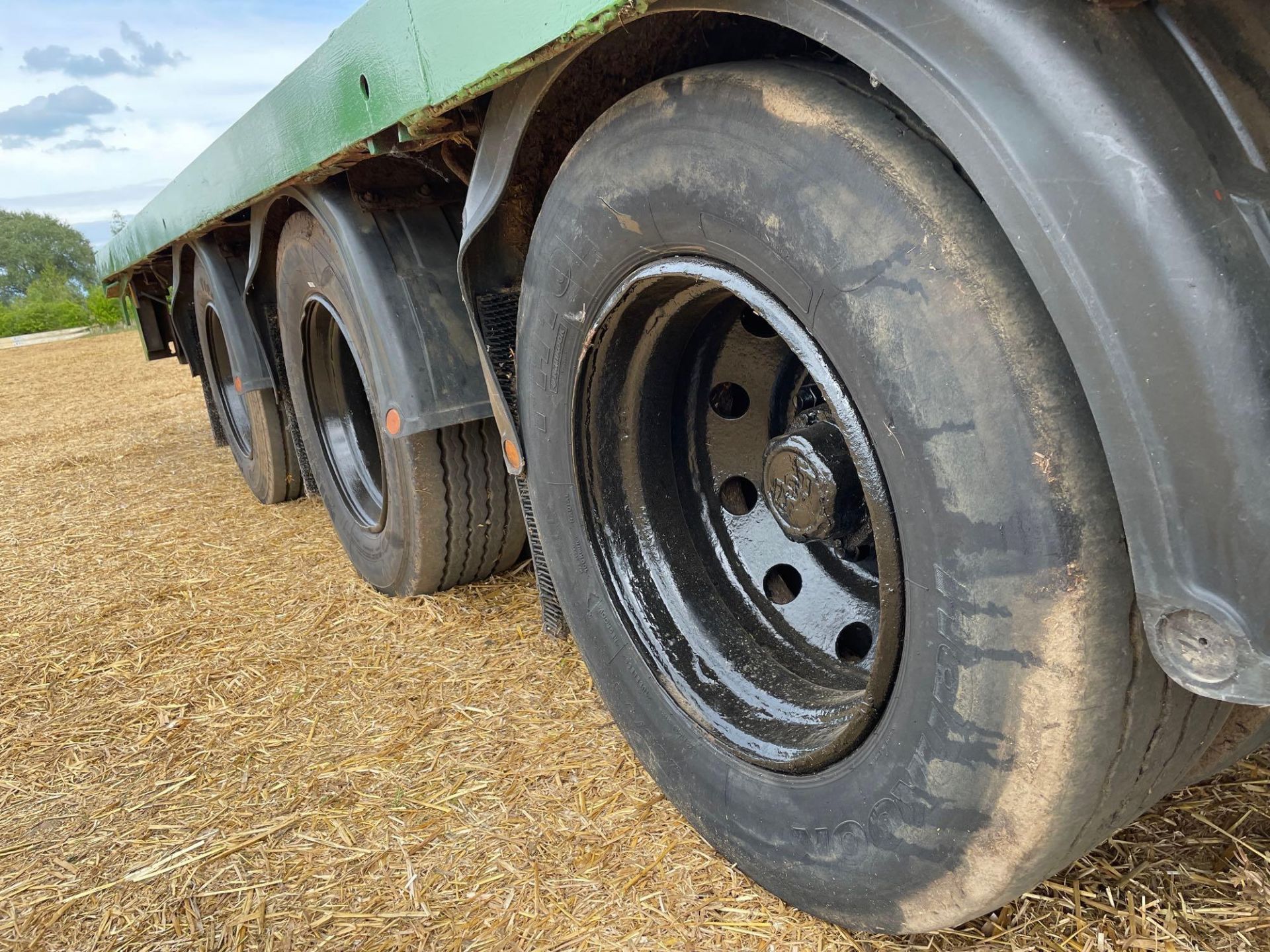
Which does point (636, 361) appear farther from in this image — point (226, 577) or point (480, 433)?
point (226, 577)

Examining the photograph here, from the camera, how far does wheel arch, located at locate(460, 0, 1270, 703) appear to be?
77cm

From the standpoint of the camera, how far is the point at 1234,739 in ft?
3.79

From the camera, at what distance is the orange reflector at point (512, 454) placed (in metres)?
1.93

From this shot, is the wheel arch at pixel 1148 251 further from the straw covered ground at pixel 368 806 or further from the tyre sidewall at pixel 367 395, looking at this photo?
the tyre sidewall at pixel 367 395

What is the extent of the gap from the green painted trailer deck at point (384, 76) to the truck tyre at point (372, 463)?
30 cm

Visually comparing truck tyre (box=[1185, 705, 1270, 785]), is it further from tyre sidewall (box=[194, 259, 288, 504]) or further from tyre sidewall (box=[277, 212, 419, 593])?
tyre sidewall (box=[194, 259, 288, 504])

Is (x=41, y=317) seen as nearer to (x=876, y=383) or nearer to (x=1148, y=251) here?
(x=876, y=383)

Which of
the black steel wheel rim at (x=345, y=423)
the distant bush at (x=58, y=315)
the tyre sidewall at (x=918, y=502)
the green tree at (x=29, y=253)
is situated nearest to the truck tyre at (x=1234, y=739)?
the tyre sidewall at (x=918, y=502)

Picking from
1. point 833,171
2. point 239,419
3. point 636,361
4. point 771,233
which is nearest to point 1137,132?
point 833,171

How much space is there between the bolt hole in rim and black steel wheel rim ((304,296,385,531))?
5.65 ft

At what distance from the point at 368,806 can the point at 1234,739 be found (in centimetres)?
172

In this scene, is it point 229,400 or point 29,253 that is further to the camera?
point 29,253

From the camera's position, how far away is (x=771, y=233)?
1.15 m

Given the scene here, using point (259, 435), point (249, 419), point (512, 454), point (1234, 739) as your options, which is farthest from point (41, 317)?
point (1234, 739)
